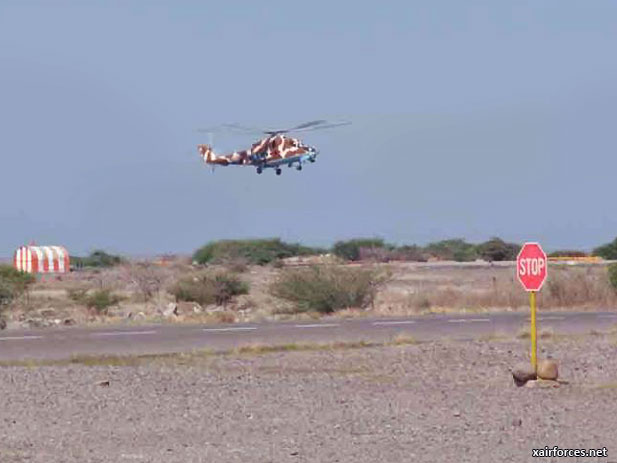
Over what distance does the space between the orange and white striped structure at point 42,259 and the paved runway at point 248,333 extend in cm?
5452

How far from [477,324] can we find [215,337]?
789cm

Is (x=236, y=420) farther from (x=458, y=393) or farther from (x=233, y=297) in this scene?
(x=233, y=297)

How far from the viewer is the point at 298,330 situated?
119ft

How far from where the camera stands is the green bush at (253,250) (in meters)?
117

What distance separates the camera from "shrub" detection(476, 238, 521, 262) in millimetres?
124500

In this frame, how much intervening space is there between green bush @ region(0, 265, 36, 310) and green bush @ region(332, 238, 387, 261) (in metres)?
66.0

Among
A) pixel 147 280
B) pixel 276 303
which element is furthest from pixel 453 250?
pixel 276 303

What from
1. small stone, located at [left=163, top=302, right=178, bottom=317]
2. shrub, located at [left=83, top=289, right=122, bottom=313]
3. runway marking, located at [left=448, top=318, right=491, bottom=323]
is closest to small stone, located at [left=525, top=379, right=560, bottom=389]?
runway marking, located at [left=448, top=318, right=491, bottom=323]

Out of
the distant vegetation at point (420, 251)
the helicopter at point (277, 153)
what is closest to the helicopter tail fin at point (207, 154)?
the helicopter at point (277, 153)

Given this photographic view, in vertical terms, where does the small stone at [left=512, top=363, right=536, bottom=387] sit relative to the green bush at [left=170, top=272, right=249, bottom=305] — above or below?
below

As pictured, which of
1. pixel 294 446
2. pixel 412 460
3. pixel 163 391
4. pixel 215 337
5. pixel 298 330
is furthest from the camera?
pixel 298 330

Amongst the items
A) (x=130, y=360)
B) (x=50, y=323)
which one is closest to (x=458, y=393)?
(x=130, y=360)

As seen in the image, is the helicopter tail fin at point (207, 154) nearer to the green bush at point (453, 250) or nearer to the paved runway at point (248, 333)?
the paved runway at point (248, 333)

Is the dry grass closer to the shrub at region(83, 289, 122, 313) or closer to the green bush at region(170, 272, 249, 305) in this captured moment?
the shrub at region(83, 289, 122, 313)
